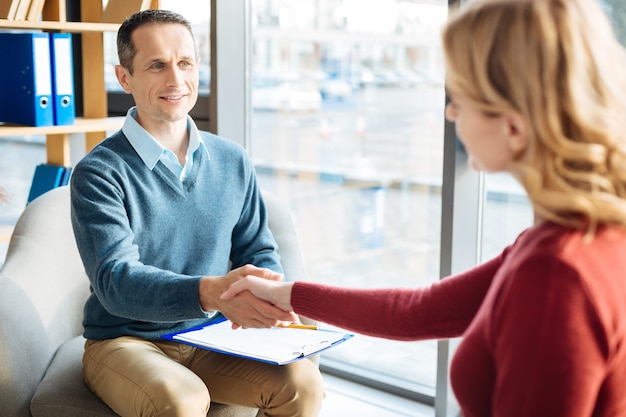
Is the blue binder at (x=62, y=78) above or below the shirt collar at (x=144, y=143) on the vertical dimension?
above

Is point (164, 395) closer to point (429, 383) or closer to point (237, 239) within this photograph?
point (237, 239)

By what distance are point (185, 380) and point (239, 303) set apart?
230 millimetres

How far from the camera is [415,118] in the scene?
3.21 metres

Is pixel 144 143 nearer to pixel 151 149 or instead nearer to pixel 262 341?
pixel 151 149

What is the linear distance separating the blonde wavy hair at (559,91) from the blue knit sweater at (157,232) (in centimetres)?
100

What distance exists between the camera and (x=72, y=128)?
2967 millimetres

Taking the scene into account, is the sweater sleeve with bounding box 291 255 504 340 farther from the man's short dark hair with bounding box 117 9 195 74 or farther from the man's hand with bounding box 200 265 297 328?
the man's short dark hair with bounding box 117 9 195 74

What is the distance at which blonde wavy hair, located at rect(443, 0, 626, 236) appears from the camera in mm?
1130

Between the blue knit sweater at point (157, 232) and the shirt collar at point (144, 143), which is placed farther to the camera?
the shirt collar at point (144, 143)

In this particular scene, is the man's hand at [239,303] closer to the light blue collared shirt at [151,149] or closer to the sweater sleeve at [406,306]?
the sweater sleeve at [406,306]

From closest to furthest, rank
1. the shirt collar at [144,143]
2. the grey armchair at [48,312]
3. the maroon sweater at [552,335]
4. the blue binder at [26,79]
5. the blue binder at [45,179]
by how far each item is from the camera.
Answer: the maroon sweater at [552,335], the grey armchair at [48,312], the shirt collar at [144,143], the blue binder at [26,79], the blue binder at [45,179]

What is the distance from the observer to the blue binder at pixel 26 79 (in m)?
2.84

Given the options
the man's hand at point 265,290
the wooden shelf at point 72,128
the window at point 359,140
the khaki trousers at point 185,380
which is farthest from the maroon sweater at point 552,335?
the wooden shelf at point 72,128

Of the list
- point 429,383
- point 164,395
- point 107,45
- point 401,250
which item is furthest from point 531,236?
point 107,45
